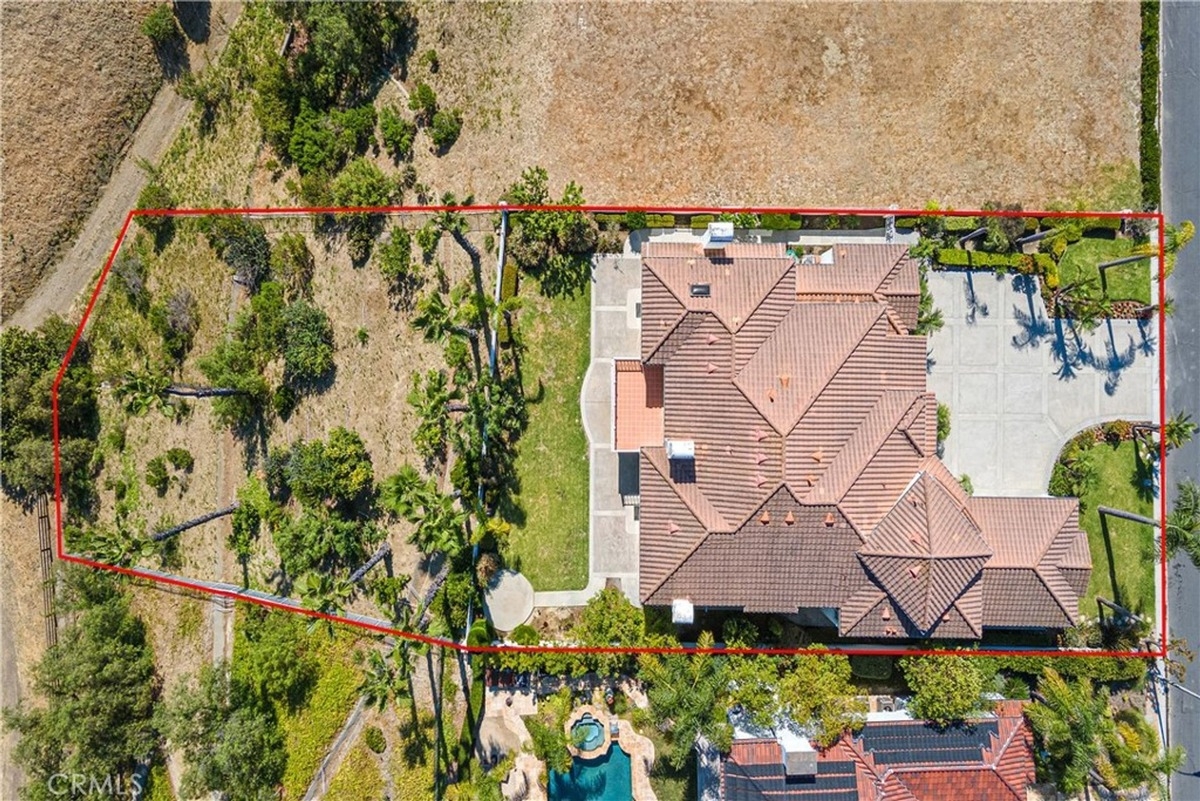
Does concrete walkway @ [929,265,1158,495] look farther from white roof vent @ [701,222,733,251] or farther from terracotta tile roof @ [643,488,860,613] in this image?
white roof vent @ [701,222,733,251]

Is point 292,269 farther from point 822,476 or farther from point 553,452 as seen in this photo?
point 822,476

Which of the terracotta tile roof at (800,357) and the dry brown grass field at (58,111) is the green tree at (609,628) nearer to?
the terracotta tile roof at (800,357)

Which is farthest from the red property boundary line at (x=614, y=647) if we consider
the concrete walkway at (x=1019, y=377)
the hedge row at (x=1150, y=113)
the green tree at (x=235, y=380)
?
the green tree at (x=235, y=380)

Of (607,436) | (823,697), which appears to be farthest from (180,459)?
(823,697)

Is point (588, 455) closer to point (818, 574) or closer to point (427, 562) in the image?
point (427, 562)

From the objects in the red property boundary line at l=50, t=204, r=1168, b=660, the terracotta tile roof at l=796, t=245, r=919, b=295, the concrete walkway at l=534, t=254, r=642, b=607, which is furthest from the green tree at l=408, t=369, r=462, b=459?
the terracotta tile roof at l=796, t=245, r=919, b=295
